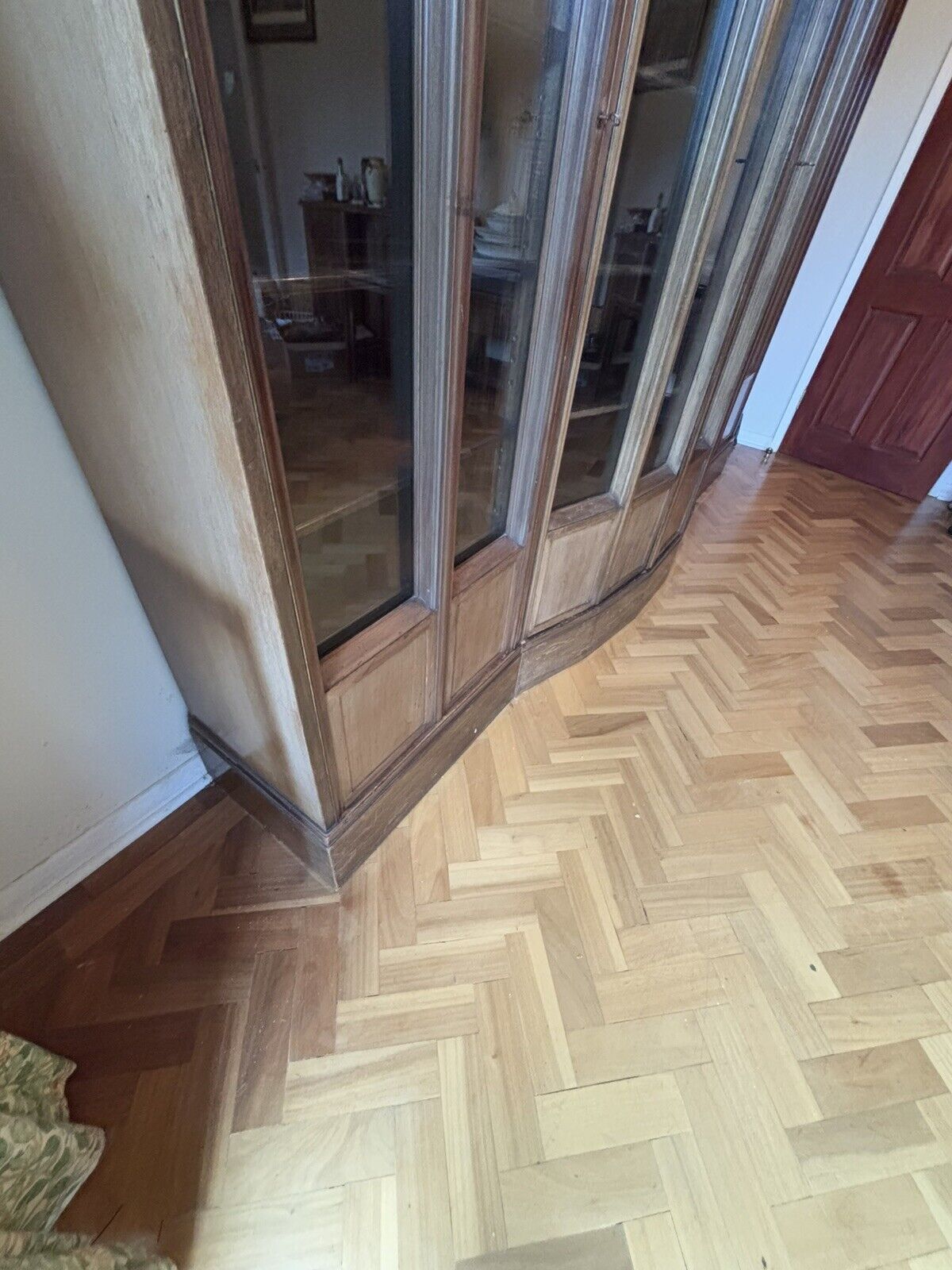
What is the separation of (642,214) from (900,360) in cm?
243

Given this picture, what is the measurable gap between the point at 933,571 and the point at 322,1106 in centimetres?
280

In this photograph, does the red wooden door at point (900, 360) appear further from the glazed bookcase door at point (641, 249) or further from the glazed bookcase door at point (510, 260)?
the glazed bookcase door at point (510, 260)

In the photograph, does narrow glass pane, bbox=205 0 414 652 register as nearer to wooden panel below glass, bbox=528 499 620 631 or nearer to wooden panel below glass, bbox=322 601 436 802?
wooden panel below glass, bbox=322 601 436 802

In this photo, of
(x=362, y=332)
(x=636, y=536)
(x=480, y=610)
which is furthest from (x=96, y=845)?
(x=636, y=536)

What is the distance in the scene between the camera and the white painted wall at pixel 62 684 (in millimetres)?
752

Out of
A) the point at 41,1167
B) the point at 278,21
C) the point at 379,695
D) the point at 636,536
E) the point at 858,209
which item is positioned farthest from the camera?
the point at 858,209

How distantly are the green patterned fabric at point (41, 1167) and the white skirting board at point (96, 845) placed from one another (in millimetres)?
291

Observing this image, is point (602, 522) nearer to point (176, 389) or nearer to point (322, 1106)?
point (176, 389)

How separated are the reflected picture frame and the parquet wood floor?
122 cm

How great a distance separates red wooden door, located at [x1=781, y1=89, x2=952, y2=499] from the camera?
2.41 metres

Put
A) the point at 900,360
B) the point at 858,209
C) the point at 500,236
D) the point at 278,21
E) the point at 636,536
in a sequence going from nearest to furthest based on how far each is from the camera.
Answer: the point at 278,21 → the point at 500,236 → the point at 636,536 → the point at 858,209 → the point at 900,360

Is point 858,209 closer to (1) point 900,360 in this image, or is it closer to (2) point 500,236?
(1) point 900,360

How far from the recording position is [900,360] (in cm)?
267

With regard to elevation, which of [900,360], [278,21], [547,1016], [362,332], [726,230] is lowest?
[547,1016]
